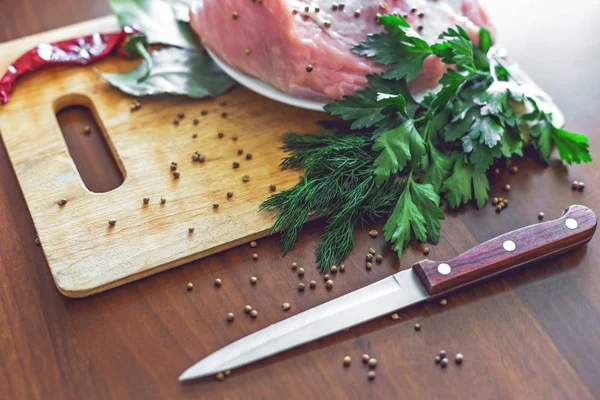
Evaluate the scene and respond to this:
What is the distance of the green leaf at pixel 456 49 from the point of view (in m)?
1.58

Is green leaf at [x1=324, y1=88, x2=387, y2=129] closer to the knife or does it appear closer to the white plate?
the white plate

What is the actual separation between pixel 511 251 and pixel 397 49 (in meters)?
0.54

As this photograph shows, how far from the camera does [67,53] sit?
6.08 ft

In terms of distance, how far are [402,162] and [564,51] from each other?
0.83m

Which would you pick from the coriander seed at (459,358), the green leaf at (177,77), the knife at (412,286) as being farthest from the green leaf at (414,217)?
the green leaf at (177,77)

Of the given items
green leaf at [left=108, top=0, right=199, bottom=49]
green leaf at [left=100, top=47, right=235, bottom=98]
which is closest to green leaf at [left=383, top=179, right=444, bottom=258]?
green leaf at [left=100, top=47, right=235, bottom=98]

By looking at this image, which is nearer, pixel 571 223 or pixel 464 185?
pixel 571 223

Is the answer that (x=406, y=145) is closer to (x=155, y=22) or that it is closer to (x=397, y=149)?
(x=397, y=149)

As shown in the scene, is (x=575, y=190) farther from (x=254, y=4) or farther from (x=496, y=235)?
(x=254, y=4)

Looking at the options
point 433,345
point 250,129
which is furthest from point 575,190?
point 250,129

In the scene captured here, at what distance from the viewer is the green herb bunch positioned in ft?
4.89

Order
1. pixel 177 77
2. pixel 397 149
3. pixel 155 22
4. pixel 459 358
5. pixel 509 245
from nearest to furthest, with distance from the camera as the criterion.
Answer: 1. pixel 459 358
2. pixel 509 245
3. pixel 397 149
4. pixel 177 77
5. pixel 155 22

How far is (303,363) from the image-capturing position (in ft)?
4.22

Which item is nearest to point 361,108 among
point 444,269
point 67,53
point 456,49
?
point 456,49
